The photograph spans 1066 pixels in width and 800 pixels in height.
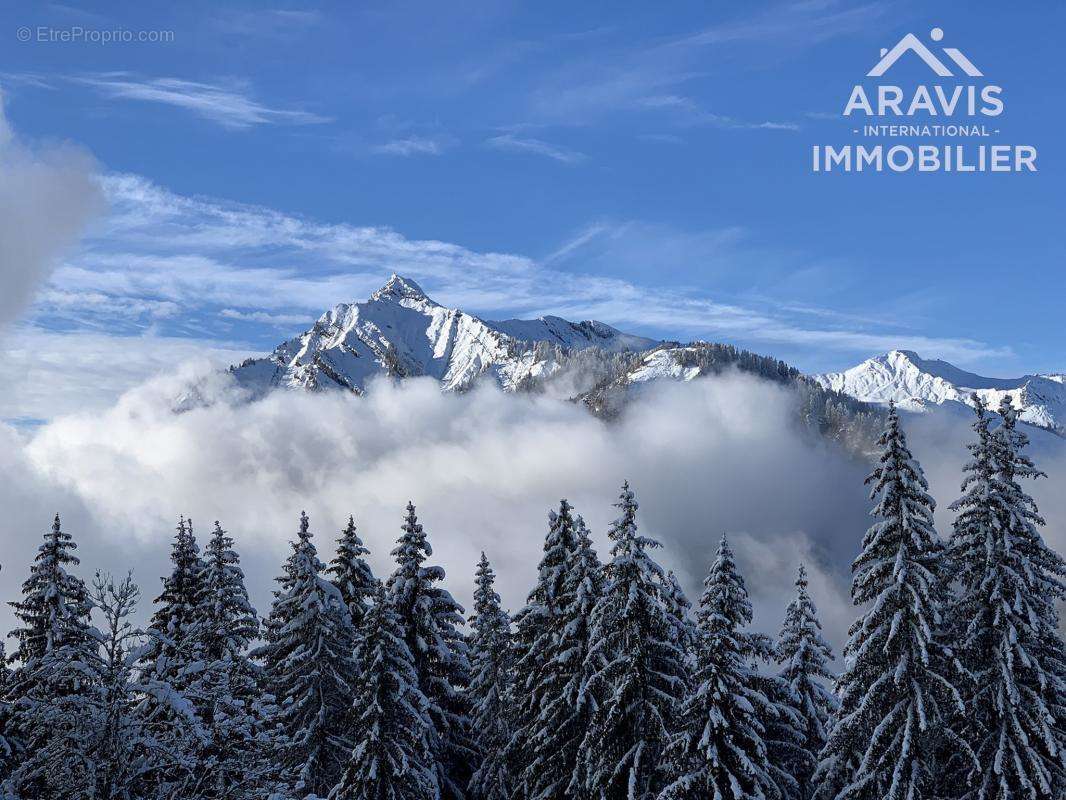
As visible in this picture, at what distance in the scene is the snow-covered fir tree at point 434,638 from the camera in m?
33.4

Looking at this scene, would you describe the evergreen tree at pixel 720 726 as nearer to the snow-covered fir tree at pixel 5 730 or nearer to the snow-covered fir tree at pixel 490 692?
the snow-covered fir tree at pixel 490 692

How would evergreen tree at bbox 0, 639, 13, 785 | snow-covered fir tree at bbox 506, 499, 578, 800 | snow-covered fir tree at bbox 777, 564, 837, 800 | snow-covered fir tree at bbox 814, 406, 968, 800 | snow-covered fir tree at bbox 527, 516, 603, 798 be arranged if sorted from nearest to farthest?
evergreen tree at bbox 0, 639, 13, 785 → snow-covered fir tree at bbox 814, 406, 968, 800 → snow-covered fir tree at bbox 527, 516, 603, 798 → snow-covered fir tree at bbox 506, 499, 578, 800 → snow-covered fir tree at bbox 777, 564, 837, 800

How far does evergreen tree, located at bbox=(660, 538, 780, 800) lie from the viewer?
2528 centimetres

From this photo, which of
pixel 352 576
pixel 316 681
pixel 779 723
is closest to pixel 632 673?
pixel 779 723

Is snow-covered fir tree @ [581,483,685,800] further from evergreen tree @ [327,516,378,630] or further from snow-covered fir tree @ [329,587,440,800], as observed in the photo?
evergreen tree @ [327,516,378,630]

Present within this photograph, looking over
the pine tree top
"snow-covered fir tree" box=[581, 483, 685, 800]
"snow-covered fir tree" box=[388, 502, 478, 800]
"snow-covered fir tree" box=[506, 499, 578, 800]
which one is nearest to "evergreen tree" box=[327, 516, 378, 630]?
"snow-covered fir tree" box=[388, 502, 478, 800]

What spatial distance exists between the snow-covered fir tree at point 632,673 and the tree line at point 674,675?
0.23 ft

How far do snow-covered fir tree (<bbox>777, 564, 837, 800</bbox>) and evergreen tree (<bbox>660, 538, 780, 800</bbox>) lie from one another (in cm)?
785

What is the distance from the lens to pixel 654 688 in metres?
27.5

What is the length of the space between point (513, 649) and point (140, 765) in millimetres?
18992

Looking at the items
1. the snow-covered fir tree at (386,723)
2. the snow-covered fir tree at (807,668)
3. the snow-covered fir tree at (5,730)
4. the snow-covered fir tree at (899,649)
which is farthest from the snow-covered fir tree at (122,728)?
the snow-covered fir tree at (807,668)

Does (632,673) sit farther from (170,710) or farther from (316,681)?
(170,710)

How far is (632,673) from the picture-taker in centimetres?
2733

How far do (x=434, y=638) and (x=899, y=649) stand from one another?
55.1 feet
